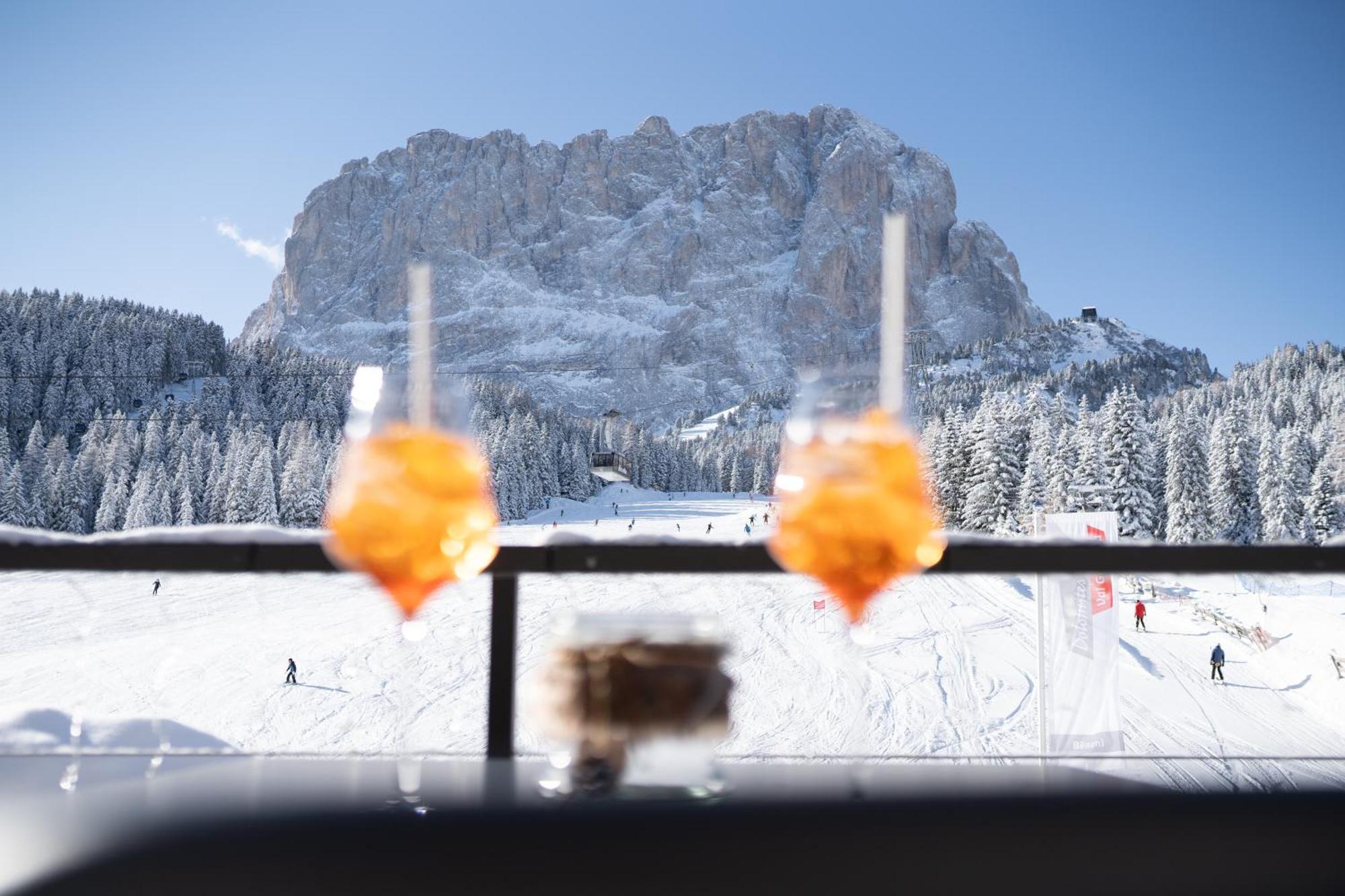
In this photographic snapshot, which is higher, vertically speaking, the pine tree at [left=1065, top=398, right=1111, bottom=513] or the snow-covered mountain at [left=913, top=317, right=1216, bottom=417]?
the snow-covered mountain at [left=913, top=317, right=1216, bottom=417]

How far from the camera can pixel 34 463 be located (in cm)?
4669

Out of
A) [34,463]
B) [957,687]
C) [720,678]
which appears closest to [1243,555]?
[720,678]

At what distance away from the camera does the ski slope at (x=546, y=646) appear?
1334 millimetres

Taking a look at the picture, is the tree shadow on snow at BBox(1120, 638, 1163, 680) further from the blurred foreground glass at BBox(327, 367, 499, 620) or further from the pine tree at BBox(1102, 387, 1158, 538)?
the pine tree at BBox(1102, 387, 1158, 538)

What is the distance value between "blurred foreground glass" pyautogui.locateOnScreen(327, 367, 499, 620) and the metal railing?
0.13 m

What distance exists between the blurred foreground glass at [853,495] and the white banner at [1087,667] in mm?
3429

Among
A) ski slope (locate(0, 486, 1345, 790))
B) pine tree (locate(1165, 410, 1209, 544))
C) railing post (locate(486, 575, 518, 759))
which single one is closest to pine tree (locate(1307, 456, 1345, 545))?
pine tree (locate(1165, 410, 1209, 544))

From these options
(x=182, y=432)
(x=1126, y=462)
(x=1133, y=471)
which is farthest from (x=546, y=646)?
(x=182, y=432)

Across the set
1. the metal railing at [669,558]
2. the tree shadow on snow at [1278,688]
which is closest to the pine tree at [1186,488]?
the tree shadow on snow at [1278,688]

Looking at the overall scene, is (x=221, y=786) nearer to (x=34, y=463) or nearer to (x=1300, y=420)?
(x=34, y=463)

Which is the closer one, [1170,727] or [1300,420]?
[1170,727]

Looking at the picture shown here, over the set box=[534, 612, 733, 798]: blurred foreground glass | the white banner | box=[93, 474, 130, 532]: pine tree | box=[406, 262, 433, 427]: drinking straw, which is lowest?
box=[93, 474, 130, 532]: pine tree

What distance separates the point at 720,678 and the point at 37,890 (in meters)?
0.77

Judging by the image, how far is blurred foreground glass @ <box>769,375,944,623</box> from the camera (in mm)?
1000
